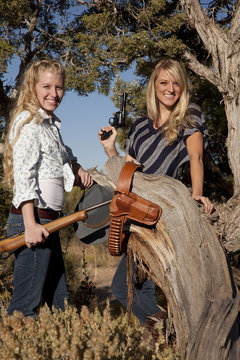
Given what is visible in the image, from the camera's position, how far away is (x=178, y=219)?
2379 mm

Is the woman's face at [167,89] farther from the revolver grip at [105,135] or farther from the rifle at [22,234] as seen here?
the rifle at [22,234]

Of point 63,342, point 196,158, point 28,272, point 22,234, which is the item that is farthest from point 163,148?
point 63,342

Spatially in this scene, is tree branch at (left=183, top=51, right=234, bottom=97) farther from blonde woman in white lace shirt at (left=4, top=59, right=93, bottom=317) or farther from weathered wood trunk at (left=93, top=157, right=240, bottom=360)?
weathered wood trunk at (left=93, top=157, right=240, bottom=360)

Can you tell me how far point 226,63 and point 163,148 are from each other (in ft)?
12.6

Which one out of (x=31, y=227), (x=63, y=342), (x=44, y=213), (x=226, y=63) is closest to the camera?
(x=63, y=342)

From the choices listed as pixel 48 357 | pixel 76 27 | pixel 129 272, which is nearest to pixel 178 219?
pixel 129 272

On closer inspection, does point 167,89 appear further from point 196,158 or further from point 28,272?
point 28,272

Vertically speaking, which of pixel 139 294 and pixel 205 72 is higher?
pixel 205 72

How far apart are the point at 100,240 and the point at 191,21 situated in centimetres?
478

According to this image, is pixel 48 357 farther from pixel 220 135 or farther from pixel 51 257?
pixel 220 135

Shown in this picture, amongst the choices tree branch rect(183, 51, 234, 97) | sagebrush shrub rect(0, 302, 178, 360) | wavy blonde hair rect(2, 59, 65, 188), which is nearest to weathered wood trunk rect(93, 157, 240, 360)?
sagebrush shrub rect(0, 302, 178, 360)

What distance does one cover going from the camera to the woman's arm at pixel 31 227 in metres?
2.48

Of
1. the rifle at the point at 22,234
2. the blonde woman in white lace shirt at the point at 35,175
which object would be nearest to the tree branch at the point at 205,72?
the blonde woman in white lace shirt at the point at 35,175

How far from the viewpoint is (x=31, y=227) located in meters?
2.48
